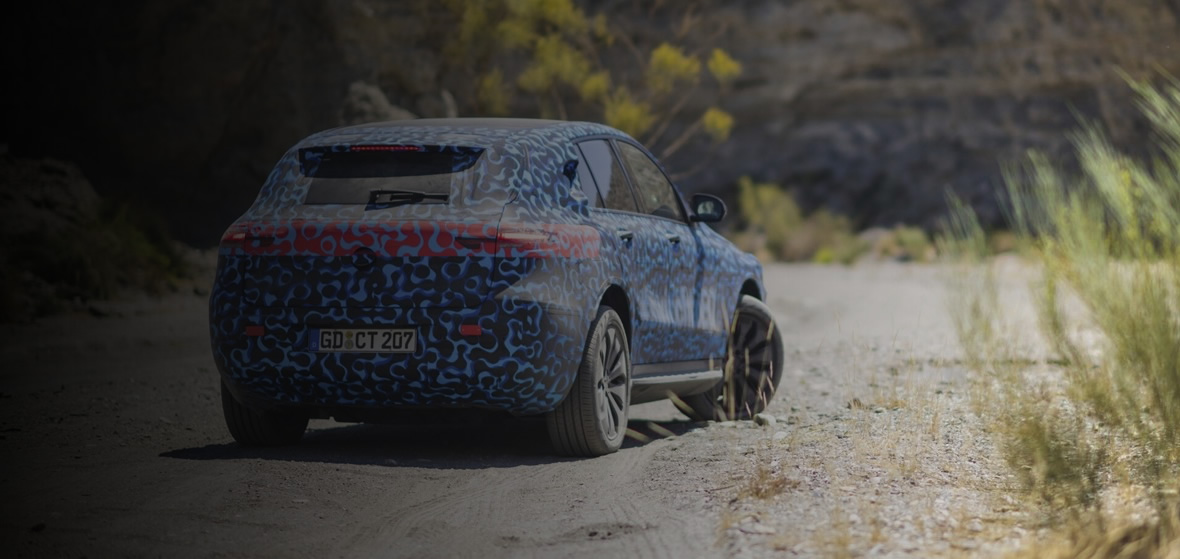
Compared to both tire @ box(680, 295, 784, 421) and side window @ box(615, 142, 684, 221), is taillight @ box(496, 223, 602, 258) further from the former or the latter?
tire @ box(680, 295, 784, 421)

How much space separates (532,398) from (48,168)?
16.0 meters

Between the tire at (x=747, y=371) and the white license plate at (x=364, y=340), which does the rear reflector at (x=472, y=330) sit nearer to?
the white license plate at (x=364, y=340)

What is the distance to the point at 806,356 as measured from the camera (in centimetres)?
1451

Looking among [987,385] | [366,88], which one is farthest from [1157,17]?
[987,385]

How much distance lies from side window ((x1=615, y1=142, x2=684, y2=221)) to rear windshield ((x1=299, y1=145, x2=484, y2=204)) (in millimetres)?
1514

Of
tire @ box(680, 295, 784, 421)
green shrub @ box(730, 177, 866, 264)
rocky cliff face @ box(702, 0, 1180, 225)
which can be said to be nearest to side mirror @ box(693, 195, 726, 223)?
tire @ box(680, 295, 784, 421)

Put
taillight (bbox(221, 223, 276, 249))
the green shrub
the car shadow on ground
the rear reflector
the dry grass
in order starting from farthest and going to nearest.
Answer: the green shrub, the car shadow on ground, taillight (bbox(221, 223, 276, 249)), the rear reflector, the dry grass

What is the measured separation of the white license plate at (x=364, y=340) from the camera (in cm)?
710

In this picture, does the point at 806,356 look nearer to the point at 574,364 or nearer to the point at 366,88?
the point at 574,364

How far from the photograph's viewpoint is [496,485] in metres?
6.93

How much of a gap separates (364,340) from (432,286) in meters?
0.44

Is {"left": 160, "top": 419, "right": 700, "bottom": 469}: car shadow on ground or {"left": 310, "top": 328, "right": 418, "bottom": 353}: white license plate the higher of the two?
{"left": 310, "top": 328, "right": 418, "bottom": 353}: white license plate

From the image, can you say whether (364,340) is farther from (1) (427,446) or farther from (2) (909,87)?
(2) (909,87)

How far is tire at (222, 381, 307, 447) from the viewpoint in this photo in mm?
7855
